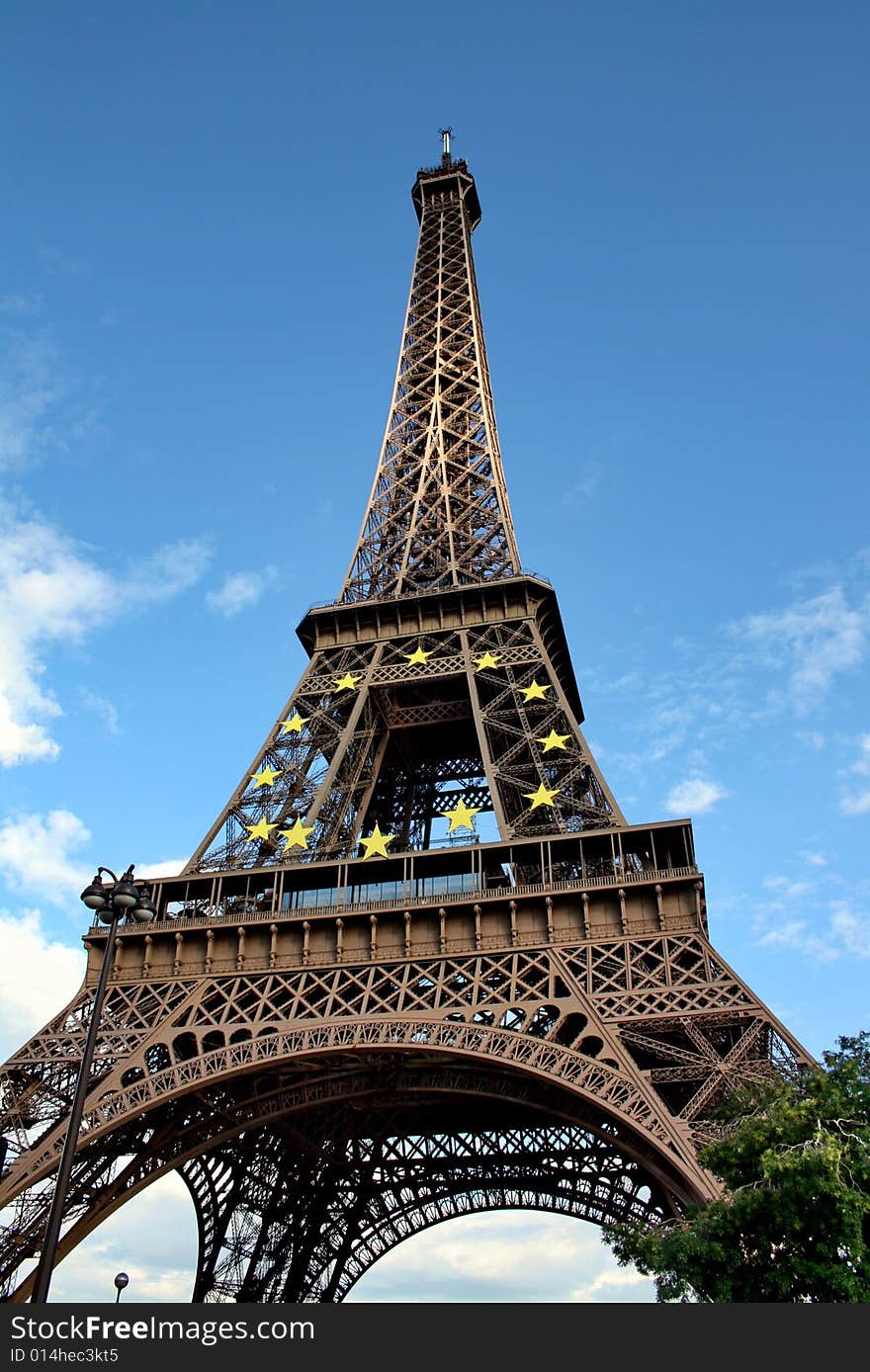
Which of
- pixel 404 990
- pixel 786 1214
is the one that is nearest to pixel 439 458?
pixel 404 990

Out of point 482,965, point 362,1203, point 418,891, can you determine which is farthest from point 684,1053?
point 362,1203

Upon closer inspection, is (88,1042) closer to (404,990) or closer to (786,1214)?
(786,1214)

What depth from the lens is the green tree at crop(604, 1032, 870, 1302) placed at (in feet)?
55.9

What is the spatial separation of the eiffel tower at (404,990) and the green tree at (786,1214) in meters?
2.47

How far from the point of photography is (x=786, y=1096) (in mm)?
19047

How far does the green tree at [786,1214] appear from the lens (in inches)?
671

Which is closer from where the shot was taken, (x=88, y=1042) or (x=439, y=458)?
(x=88, y=1042)

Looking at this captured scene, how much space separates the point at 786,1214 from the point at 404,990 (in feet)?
39.0

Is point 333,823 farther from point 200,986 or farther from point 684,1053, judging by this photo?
point 684,1053

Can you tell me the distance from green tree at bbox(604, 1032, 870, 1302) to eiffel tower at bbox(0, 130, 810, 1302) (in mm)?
2469

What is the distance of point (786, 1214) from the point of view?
17.4 meters

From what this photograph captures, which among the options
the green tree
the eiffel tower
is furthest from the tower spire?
the green tree

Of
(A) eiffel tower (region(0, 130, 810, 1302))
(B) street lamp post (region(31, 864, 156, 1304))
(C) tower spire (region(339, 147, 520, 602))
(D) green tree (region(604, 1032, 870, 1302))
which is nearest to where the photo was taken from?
(B) street lamp post (region(31, 864, 156, 1304))

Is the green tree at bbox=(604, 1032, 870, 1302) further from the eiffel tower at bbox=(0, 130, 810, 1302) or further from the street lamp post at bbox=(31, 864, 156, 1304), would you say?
the street lamp post at bbox=(31, 864, 156, 1304)
